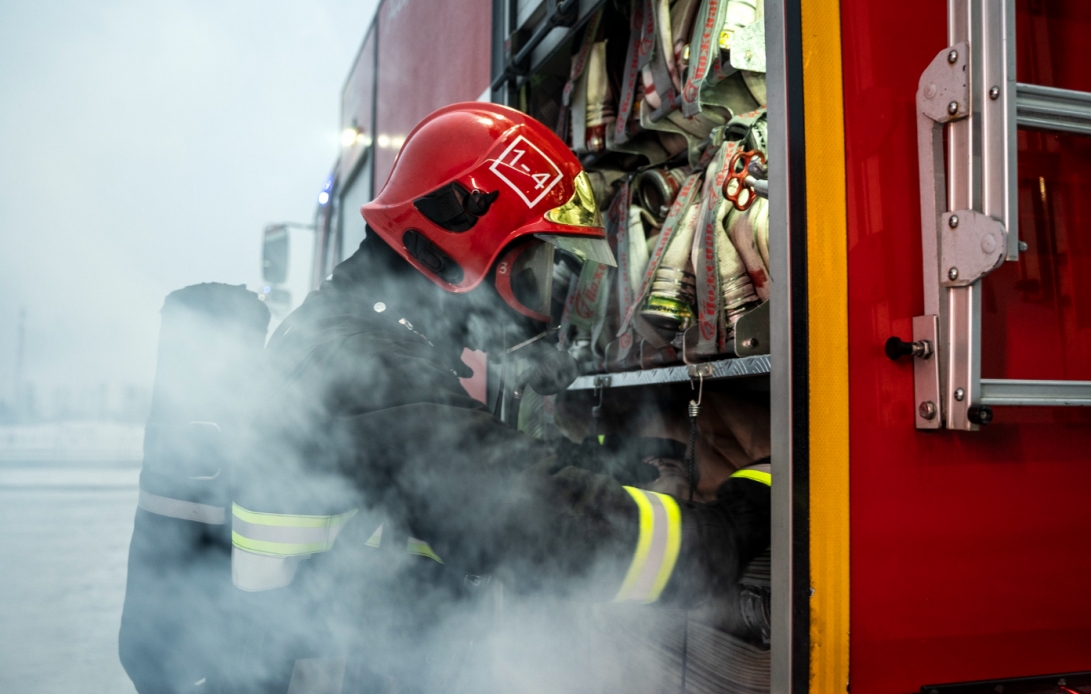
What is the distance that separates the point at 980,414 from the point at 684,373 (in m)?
0.88

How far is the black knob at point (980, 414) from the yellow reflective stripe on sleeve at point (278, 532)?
115cm

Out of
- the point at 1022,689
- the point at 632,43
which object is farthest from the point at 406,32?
the point at 1022,689

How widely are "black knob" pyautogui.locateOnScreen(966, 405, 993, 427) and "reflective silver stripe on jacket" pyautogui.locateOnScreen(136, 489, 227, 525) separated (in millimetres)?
1463

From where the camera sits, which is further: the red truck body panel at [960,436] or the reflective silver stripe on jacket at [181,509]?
the reflective silver stripe on jacket at [181,509]

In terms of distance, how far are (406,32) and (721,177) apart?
8.95 ft

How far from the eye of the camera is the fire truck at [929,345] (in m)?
1.01

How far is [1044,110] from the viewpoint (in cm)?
103

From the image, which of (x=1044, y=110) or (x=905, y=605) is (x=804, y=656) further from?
(x=1044, y=110)

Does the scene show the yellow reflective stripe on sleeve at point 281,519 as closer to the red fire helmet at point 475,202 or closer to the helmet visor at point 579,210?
the red fire helmet at point 475,202

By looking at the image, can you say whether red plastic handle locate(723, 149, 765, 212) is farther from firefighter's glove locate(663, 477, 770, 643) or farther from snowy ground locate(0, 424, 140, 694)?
snowy ground locate(0, 424, 140, 694)

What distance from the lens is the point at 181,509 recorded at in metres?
1.52

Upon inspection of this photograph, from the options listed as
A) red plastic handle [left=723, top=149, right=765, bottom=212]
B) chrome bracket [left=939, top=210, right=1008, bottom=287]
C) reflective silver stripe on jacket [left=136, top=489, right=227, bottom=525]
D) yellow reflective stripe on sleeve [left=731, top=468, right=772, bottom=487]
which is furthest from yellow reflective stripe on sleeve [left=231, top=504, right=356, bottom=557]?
chrome bracket [left=939, top=210, right=1008, bottom=287]

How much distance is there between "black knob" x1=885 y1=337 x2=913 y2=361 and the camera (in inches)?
40.1

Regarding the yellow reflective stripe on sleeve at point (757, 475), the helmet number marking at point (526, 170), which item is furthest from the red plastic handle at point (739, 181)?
the yellow reflective stripe on sleeve at point (757, 475)
